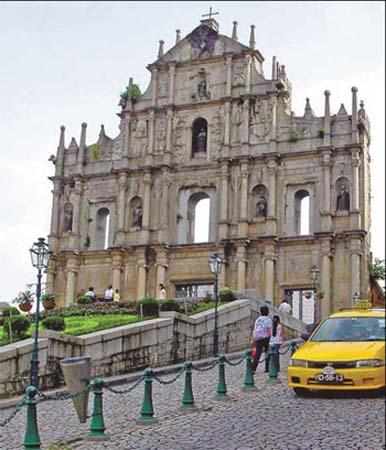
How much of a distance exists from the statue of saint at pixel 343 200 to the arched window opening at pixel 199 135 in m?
7.47


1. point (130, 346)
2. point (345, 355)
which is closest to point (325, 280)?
point (130, 346)

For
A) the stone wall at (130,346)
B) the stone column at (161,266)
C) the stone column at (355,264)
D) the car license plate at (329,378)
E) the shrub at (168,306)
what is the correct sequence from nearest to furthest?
the car license plate at (329,378) < the stone wall at (130,346) < the shrub at (168,306) < the stone column at (355,264) < the stone column at (161,266)

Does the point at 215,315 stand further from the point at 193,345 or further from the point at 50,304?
the point at 50,304

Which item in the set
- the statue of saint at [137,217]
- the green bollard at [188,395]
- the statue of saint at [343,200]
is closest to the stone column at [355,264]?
the statue of saint at [343,200]

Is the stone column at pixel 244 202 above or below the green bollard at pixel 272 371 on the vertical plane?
above

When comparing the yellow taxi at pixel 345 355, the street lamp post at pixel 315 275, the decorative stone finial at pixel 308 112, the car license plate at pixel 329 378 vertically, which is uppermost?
the decorative stone finial at pixel 308 112

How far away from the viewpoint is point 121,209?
41.9 m

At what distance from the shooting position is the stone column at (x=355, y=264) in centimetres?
3631

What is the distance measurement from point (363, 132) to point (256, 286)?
28.2 ft

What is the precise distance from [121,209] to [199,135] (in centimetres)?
538

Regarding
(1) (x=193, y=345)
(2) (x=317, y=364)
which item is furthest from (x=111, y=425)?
(1) (x=193, y=345)

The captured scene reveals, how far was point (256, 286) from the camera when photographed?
127 feet

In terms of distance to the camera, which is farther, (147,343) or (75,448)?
(147,343)

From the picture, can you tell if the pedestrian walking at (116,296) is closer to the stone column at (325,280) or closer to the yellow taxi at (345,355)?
the stone column at (325,280)
